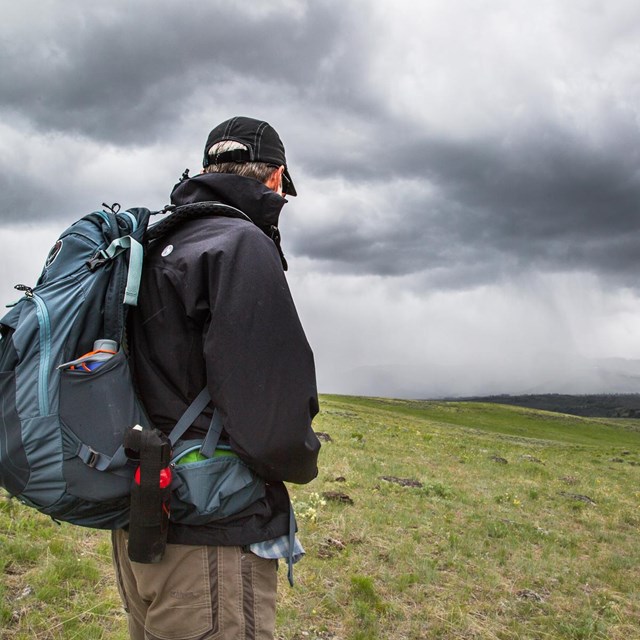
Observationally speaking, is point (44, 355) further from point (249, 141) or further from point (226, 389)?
point (249, 141)

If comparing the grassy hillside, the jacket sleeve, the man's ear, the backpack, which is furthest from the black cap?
the grassy hillside

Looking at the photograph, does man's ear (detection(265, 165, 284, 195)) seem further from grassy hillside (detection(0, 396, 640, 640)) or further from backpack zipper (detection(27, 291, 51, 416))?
grassy hillside (detection(0, 396, 640, 640))

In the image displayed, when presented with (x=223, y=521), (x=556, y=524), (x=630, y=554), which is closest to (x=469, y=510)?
(x=556, y=524)

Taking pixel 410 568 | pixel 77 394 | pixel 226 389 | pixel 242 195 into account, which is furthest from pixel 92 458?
pixel 410 568

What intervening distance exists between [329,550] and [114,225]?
7323mm

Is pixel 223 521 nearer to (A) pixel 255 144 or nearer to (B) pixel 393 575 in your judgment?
(A) pixel 255 144

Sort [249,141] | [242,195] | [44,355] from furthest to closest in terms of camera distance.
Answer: [249,141] < [242,195] < [44,355]

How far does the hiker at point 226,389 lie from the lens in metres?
3.03

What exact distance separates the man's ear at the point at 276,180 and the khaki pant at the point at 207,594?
224cm


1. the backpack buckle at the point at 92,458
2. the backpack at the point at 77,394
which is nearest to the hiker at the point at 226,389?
the backpack at the point at 77,394

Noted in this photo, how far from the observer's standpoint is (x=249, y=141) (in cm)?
371

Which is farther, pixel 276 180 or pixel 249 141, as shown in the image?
pixel 276 180

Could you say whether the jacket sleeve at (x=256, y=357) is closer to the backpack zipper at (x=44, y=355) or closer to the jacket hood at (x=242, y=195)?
the jacket hood at (x=242, y=195)

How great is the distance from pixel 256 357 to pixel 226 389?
0.23m
